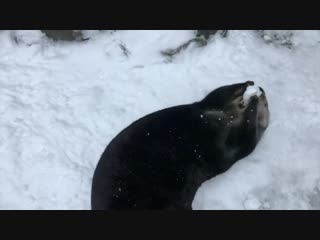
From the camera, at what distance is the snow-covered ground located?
208 inches

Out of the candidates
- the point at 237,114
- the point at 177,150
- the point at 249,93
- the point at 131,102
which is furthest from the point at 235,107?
the point at 131,102

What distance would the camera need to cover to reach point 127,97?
5898 mm

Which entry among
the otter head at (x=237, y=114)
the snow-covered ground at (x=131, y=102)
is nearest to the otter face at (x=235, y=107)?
the otter head at (x=237, y=114)

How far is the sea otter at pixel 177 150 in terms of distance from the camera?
466 centimetres

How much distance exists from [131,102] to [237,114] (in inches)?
51.8

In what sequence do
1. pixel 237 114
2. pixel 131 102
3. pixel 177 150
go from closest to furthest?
pixel 177 150
pixel 237 114
pixel 131 102

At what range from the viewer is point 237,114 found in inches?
203

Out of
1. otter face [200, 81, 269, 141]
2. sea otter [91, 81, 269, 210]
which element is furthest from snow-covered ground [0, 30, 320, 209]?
otter face [200, 81, 269, 141]

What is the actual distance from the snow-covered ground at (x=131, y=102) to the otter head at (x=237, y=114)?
33 centimetres

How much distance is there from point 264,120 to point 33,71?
2.74m

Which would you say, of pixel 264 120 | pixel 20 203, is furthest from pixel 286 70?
pixel 20 203

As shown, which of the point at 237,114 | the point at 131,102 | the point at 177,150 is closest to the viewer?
the point at 177,150

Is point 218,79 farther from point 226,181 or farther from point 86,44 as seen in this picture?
point 86,44

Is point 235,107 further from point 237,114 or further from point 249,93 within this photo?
point 249,93
